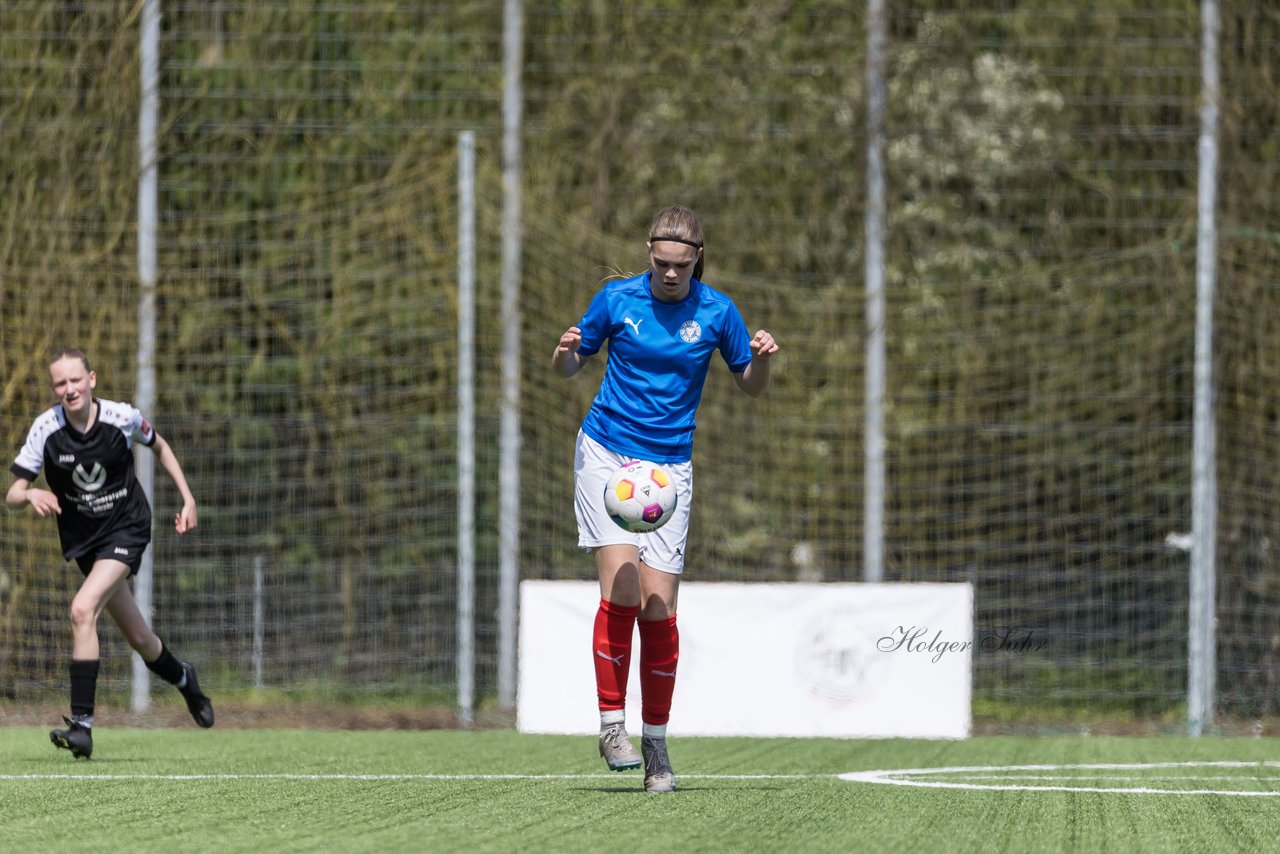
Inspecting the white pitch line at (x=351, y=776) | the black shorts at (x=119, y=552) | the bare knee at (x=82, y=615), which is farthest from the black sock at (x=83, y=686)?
the white pitch line at (x=351, y=776)

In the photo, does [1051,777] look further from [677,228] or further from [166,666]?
[166,666]

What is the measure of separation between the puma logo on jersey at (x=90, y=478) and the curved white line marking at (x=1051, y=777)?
3.25 m

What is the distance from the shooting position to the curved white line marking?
6.11 meters

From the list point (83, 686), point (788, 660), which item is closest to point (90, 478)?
point (83, 686)

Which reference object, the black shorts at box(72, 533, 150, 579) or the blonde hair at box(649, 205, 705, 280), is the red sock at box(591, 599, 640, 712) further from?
the black shorts at box(72, 533, 150, 579)

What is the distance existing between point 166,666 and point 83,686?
781 mm

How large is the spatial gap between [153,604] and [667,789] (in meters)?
6.61

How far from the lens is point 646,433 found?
5.89 m

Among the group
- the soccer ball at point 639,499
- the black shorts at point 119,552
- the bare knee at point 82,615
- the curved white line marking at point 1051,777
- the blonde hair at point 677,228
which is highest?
the blonde hair at point 677,228

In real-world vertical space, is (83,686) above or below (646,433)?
below

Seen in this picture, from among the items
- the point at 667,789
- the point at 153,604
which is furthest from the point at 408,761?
the point at 153,604

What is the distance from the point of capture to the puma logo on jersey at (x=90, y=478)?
7.71 metres

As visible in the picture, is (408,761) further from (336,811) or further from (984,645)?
(984,645)

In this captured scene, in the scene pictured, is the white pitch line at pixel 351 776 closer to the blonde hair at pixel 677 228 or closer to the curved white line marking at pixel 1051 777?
the curved white line marking at pixel 1051 777
